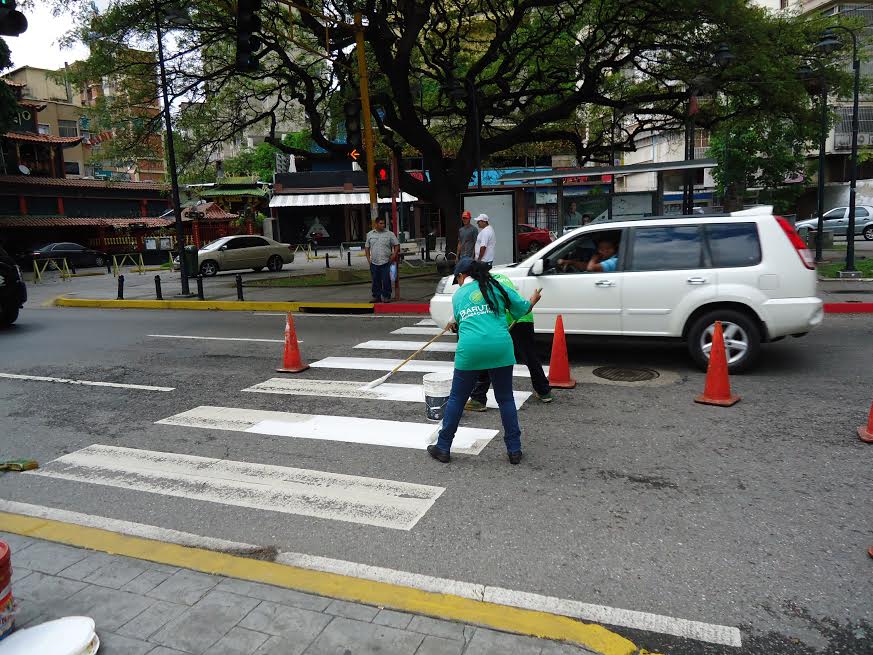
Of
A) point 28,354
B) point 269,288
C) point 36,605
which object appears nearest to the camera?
point 36,605

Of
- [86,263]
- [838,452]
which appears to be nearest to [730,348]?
[838,452]

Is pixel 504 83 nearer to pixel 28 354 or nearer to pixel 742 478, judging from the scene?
pixel 28 354

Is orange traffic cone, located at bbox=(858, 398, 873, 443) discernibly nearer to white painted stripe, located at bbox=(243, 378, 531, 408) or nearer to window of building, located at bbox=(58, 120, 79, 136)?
white painted stripe, located at bbox=(243, 378, 531, 408)

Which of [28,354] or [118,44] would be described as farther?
[118,44]

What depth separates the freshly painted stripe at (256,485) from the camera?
15.0ft

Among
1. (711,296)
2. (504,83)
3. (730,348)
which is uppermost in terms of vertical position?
(504,83)

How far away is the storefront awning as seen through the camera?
1683 inches

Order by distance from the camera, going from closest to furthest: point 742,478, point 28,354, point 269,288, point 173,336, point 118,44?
point 742,478
point 28,354
point 173,336
point 118,44
point 269,288

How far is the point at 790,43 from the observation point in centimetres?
1725

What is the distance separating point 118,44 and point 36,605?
56.7ft

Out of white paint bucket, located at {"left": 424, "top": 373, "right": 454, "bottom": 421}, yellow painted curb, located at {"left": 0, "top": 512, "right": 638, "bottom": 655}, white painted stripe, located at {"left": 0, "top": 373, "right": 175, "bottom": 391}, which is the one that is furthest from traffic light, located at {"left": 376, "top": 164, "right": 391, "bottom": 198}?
yellow painted curb, located at {"left": 0, "top": 512, "right": 638, "bottom": 655}

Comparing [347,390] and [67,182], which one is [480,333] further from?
[67,182]

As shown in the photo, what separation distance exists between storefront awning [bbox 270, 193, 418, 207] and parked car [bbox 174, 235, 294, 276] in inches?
653

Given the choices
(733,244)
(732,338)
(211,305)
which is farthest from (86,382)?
(733,244)
